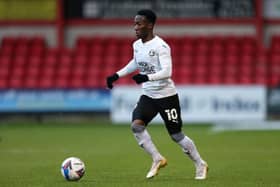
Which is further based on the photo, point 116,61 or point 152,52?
point 116,61

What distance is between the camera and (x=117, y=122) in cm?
2933

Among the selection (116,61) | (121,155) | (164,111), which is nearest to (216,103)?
(116,61)

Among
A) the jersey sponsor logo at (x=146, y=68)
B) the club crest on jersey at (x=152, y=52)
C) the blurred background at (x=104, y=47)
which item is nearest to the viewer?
the club crest on jersey at (x=152, y=52)

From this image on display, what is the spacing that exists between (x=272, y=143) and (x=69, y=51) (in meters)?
14.0

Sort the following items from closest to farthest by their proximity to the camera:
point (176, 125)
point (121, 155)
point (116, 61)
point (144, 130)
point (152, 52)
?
1. point (152, 52)
2. point (176, 125)
3. point (144, 130)
4. point (121, 155)
5. point (116, 61)

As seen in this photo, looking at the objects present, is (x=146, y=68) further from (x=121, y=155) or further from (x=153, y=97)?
(x=121, y=155)

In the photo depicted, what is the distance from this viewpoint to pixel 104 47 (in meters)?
34.2

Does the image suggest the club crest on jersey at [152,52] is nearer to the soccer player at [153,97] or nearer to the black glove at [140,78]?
the soccer player at [153,97]

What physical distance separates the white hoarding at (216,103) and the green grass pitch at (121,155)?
116 centimetres

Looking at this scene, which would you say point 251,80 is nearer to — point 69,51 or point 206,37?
point 206,37

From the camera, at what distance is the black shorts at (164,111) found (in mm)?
13382

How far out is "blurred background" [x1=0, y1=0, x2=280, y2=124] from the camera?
99.3ft

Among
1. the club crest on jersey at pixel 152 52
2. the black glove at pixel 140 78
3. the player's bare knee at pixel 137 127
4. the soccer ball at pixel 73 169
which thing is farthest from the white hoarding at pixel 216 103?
the black glove at pixel 140 78

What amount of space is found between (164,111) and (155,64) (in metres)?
0.70
